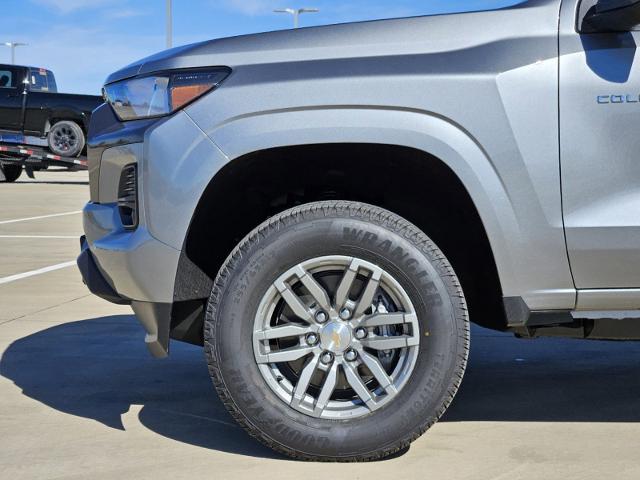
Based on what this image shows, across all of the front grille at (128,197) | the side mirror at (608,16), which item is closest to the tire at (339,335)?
the front grille at (128,197)

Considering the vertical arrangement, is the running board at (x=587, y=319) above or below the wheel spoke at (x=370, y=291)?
below

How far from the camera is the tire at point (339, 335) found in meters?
3.24

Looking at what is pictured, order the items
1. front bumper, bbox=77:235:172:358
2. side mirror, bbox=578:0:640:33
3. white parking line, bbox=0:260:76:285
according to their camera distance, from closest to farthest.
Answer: side mirror, bbox=578:0:640:33
front bumper, bbox=77:235:172:358
white parking line, bbox=0:260:76:285

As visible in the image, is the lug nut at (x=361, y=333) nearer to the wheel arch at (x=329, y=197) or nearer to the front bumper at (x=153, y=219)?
the wheel arch at (x=329, y=197)

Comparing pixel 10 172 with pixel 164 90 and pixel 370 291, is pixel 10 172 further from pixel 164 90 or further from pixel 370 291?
pixel 370 291

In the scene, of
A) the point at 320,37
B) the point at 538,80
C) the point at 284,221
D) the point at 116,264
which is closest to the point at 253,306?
the point at 284,221

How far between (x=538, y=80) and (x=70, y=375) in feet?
8.74

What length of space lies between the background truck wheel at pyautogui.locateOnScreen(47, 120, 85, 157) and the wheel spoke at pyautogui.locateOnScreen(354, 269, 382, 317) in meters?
17.4

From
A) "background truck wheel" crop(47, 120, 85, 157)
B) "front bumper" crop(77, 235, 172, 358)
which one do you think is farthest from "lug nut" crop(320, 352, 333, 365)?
"background truck wheel" crop(47, 120, 85, 157)

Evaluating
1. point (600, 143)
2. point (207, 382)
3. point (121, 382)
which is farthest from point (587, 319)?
point (121, 382)

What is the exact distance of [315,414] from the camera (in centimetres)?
327

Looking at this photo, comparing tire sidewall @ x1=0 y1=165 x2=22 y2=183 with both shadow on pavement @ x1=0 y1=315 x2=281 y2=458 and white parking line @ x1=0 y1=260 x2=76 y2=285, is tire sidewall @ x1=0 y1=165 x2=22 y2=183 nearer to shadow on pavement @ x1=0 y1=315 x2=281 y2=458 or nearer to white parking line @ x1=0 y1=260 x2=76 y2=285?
white parking line @ x1=0 y1=260 x2=76 y2=285

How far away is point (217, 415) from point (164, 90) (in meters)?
1.36

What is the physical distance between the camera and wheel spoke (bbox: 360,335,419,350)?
325cm
